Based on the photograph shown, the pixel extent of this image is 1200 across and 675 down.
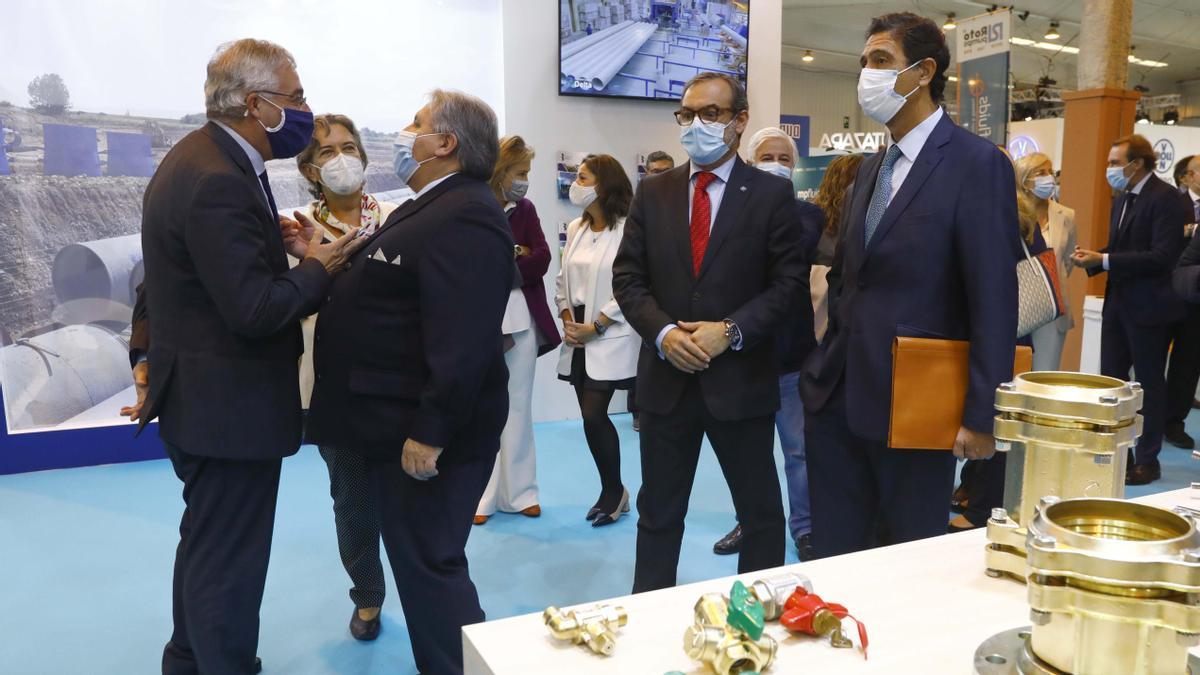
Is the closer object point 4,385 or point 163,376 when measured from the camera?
point 163,376

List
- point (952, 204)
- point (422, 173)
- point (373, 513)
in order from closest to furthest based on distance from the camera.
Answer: point (952, 204), point (422, 173), point (373, 513)

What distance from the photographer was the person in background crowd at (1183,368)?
17.0 feet

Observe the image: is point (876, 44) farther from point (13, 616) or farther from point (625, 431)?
point (625, 431)

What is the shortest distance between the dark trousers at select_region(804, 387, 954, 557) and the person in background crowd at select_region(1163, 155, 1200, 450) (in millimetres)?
4070

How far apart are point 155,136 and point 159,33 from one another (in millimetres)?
560

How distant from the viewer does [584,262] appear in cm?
392

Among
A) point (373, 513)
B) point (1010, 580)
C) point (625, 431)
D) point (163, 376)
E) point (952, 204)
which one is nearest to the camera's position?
point (1010, 580)

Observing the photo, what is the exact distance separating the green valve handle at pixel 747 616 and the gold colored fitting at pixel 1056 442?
0.40 metres

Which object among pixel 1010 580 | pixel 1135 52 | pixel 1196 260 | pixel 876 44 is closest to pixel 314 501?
pixel 876 44

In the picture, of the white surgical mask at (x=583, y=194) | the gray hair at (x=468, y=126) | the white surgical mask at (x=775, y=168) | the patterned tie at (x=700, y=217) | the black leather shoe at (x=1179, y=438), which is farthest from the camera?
the black leather shoe at (x=1179, y=438)

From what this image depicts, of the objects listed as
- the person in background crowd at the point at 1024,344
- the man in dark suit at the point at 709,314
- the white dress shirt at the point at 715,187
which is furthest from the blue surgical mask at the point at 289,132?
the person in background crowd at the point at 1024,344

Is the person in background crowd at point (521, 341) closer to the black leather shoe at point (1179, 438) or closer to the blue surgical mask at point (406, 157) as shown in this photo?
the blue surgical mask at point (406, 157)

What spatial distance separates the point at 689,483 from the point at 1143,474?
324 cm

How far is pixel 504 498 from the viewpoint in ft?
13.1
